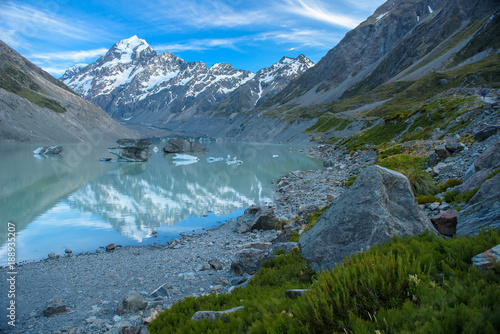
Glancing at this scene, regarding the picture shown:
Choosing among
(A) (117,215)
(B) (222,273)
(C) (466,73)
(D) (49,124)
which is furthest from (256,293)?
(D) (49,124)

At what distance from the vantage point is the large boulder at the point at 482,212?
6262 mm

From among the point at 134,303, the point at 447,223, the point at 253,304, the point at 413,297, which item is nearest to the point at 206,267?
the point at 134,303

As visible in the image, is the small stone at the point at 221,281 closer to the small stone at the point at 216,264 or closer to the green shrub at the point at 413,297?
the small stone at the point at 216,264

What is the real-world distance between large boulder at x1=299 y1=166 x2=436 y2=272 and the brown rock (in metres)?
0.72

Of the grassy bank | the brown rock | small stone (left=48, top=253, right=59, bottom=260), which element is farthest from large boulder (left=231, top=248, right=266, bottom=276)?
small stone (left=48, top=253, right=59, bottom=260)

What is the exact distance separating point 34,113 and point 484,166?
18032 cm

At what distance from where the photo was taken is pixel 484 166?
1040cm

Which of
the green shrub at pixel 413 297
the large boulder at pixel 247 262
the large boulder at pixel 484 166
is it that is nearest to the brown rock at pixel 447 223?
the green shrub at pixel 413 297

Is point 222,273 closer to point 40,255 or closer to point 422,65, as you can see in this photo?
point 40,255

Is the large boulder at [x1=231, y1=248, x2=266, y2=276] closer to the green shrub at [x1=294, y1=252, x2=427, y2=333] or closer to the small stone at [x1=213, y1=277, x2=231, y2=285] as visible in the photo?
the small stone at [x1=213, y1=277, x2=231, y2=285]

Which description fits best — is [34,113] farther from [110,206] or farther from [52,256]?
[52,256]

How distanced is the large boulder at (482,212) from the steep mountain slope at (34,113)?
494ft

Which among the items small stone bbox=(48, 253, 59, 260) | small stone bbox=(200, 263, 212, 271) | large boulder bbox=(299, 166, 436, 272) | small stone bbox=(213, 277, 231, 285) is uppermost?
small stone bbox=(48, 253, 59, 260)

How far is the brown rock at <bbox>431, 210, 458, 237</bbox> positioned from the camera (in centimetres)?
762
